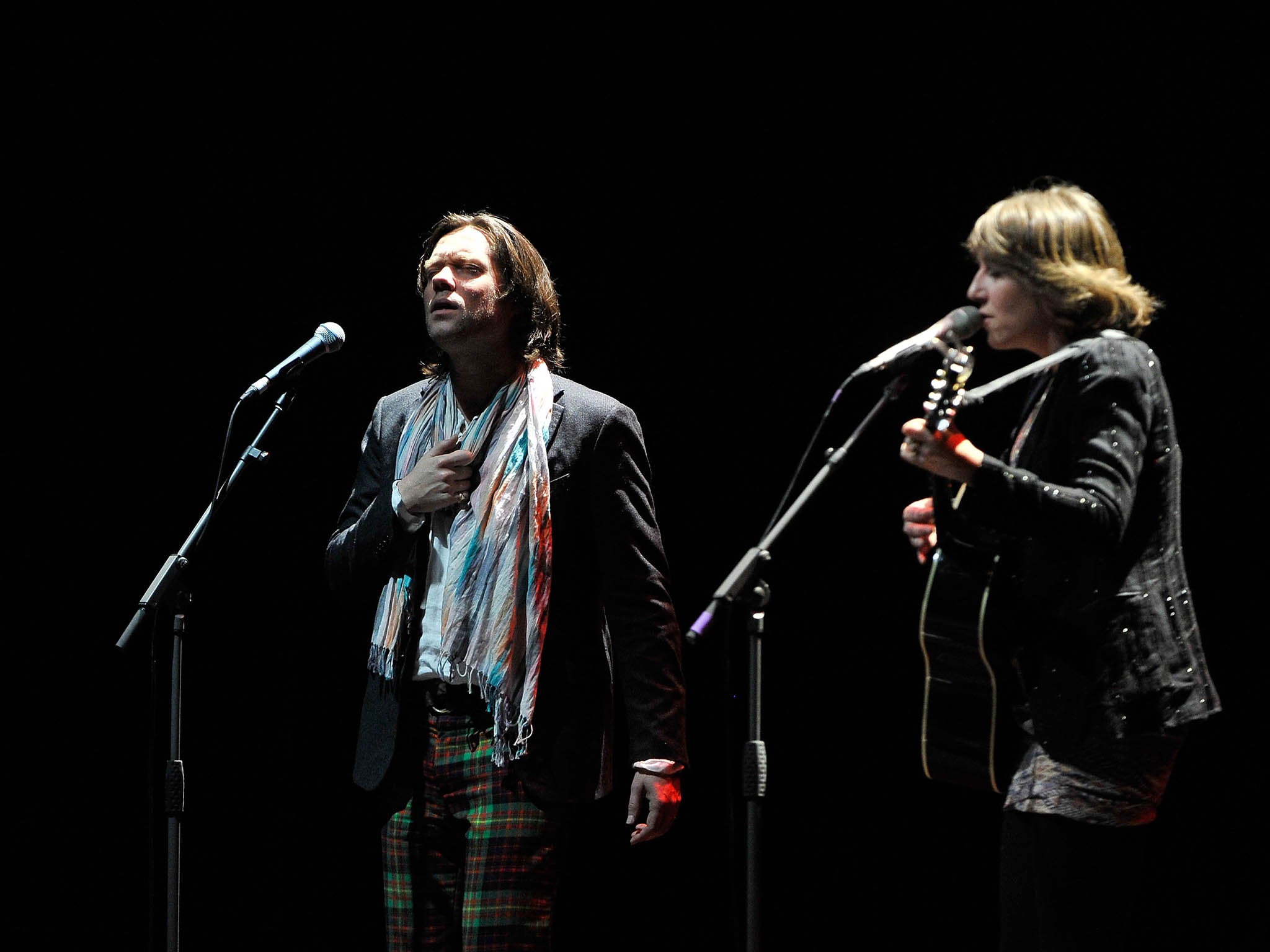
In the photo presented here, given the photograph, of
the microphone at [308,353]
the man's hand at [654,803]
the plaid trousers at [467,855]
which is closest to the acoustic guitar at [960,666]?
the man's hand at [654,803]

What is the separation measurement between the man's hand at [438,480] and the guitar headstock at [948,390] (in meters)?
0.93

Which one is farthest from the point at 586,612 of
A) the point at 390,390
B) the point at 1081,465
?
the point at 390,390

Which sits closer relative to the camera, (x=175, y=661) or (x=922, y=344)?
(x=922, y=344)

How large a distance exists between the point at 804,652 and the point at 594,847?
0.76 metres

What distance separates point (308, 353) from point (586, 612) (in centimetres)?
74

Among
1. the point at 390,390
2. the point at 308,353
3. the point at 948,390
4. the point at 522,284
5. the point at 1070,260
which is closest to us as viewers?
the point at 948,390

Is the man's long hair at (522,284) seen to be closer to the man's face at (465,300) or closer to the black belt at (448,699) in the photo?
the man's face at (465,300)

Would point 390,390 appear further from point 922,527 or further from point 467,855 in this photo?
point 922,527

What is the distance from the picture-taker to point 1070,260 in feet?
6.40

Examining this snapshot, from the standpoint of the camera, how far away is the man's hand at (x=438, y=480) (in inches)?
94.0

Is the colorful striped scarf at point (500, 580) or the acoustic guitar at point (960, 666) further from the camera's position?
the colorful striped scarf at point (500, 580)

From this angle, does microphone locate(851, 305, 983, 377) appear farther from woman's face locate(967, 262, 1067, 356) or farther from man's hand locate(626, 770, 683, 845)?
man's hand locate(626, 770, 683, 845)

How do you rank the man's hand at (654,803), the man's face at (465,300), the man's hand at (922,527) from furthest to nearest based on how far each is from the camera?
the man's face at (465,300) → the man's hand at (654,803) → the man's hand at (922,527)

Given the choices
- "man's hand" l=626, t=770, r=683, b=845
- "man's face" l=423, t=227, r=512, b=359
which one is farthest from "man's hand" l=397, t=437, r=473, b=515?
"man's hand" l=626, t=770, r=683, b=845
